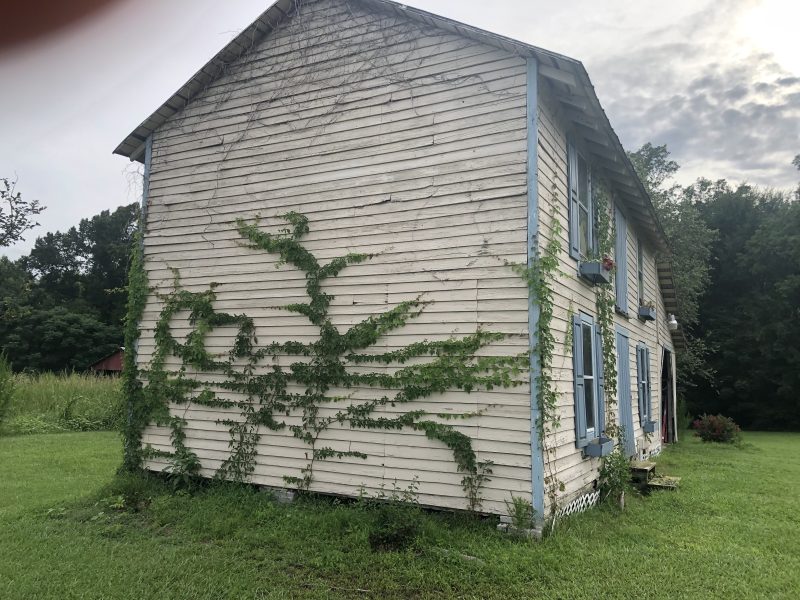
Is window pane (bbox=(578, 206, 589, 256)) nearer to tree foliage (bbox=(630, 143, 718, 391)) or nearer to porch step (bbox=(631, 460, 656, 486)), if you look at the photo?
porch step (bbox=(631, 460, 656, 486))

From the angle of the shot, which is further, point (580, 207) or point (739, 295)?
point (739, 295)

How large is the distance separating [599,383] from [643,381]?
496 centimetres

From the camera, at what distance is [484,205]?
714 centimetres

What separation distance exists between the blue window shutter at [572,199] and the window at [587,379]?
36.9 inches

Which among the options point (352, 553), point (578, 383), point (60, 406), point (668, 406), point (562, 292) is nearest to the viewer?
point (352, 553)

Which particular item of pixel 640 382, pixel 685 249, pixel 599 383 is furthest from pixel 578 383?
pixel 685 249

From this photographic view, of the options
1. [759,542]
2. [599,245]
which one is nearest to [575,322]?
[599,245]

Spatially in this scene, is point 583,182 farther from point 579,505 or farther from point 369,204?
point 579,505

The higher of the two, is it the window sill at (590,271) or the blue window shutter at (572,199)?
the blue window shutter at (572,199)

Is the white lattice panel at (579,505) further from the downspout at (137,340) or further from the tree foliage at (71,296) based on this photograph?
the tree foliage at (71,296)

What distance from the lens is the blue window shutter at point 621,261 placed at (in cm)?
1116

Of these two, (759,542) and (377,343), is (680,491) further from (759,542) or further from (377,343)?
(377,343)

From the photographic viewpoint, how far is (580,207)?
886 centimetres

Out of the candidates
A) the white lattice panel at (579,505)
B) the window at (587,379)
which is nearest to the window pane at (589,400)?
the window at (587,379)
